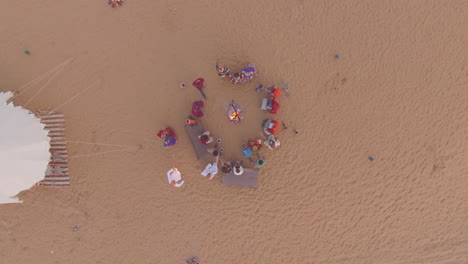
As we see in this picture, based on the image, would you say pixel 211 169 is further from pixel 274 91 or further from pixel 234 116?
pixel 274 91

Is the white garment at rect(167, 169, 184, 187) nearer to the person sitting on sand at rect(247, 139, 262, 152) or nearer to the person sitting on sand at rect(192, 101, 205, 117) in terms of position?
the person sitting on sand at rect(192, 101, 205, 117)

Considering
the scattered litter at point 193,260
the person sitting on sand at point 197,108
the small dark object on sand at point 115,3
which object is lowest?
the scattered litter at point 193,260

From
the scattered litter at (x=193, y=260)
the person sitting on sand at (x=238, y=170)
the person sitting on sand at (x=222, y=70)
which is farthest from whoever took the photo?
the scattered litter at (x=193, y=260)

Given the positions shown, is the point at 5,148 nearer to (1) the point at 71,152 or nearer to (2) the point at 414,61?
(1) the point at 71,152

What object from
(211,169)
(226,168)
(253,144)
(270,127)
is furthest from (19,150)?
→ (270,127)

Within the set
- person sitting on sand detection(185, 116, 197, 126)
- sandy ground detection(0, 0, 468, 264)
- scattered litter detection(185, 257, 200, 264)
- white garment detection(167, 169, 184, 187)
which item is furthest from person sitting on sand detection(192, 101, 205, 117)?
scattered litter detection(185, 257, 200, 264)

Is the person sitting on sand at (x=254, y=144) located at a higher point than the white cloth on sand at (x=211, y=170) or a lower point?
higher

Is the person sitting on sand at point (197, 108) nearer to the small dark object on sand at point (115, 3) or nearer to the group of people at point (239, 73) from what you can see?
the group of people at point (239, 73)

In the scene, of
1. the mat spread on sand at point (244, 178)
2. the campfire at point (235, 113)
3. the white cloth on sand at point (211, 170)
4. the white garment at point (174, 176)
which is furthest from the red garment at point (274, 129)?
the white garment at point (174, 176)

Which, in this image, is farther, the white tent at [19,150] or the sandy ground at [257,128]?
the sandy ground at [257,128]
